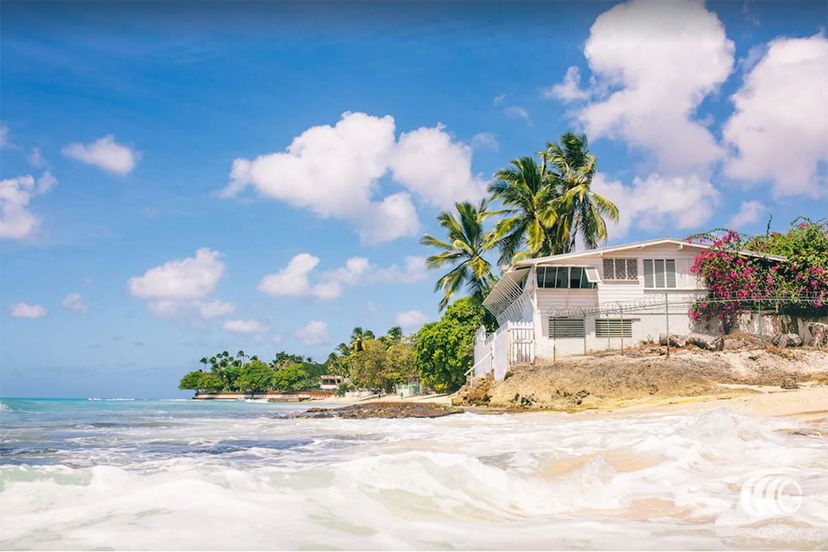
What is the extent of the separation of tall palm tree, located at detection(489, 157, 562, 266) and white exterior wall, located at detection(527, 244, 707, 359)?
4643mm

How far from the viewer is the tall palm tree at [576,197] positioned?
3156 centimetres

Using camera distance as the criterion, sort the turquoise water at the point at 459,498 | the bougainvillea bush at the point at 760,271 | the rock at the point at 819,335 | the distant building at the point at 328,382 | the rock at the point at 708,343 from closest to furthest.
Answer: the turquoise water at the point at 459,498 → the rock at the point at 819,335 → the rock at the point at 708,343 → the bougainvillea bush at the point at 760,271 → the distant building at the point at 328,382

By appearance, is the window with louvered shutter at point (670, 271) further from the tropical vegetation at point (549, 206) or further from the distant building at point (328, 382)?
the distant building at point (328, 382)

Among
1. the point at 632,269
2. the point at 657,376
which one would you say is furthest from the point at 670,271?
the point at 657,376

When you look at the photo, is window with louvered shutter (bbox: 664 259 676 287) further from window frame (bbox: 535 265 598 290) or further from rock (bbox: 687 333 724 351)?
rock (bbox: 687 333 724 351)

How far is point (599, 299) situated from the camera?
26.9 metres

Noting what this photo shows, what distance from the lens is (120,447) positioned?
12.8 meters

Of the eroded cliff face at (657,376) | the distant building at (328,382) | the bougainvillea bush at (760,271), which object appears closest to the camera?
the eroded cliff face at (657,376)

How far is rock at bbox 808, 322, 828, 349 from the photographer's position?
22125 mm

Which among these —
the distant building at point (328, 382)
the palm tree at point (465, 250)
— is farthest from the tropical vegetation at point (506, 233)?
the distant building at point (328, 382)

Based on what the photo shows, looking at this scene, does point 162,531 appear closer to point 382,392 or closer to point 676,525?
point 676,525

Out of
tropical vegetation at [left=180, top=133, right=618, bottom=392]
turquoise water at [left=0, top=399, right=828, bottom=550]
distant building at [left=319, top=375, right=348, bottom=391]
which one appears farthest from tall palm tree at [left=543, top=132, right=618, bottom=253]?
distant building at [left=319, top=375, right=348, bottom=391]

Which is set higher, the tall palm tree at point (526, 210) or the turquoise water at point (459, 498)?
the tall palm tree at point (526, 210)

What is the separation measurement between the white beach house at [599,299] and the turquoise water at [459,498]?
1554 centimetres
